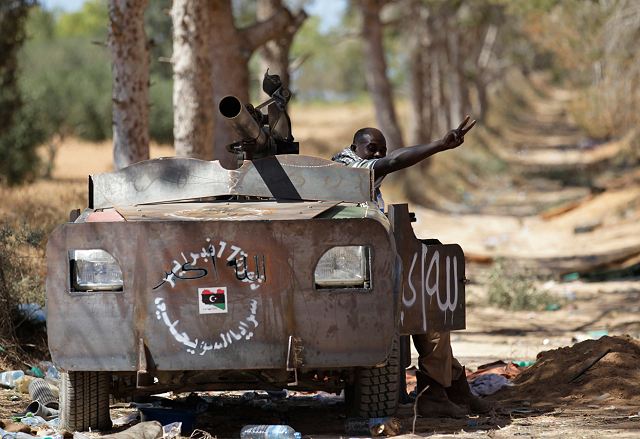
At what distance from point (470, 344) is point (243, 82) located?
650 cm

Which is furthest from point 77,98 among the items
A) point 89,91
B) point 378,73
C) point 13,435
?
point 13,435

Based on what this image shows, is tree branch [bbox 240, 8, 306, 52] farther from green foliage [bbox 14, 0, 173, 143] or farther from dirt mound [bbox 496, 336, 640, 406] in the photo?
green foliage [bbox 14, 0, 173, 143]

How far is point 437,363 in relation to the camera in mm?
7359

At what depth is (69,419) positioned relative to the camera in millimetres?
6543

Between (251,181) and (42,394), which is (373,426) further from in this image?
(42,394)

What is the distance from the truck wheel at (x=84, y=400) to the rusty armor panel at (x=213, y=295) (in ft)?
1.42

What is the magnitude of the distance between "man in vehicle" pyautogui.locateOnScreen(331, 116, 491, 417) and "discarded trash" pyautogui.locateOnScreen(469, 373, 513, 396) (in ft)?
1.97

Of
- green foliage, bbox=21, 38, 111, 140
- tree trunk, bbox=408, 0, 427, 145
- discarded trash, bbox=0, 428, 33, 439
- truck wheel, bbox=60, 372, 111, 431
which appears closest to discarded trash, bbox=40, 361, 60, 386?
truck wheel, bbox=60, 372, 111, 431

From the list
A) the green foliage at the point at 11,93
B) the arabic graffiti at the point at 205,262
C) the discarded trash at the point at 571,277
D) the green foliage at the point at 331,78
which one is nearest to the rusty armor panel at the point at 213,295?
the arabic graffiti at the point at 205,262

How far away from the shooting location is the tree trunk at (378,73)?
1060 inches

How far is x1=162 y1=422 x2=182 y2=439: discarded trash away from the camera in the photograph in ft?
21.3

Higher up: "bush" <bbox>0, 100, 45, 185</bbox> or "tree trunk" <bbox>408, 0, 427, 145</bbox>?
"tree trunk" <bbox>408, 0, 427, 145</bbox>

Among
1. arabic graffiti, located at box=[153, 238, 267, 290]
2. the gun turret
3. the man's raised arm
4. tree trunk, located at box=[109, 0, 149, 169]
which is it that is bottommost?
arabic graffiti, located at box=[153, 238, 267, 290]

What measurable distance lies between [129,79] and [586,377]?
6194mm
